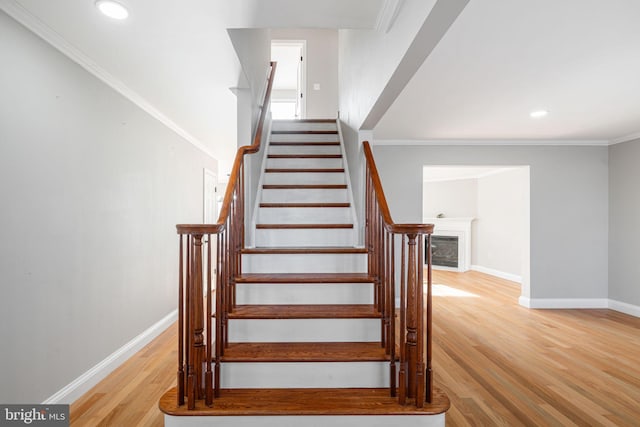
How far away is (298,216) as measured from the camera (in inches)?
136

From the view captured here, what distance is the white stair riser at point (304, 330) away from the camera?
88.7 inches

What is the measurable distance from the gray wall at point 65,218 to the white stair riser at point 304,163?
131cm

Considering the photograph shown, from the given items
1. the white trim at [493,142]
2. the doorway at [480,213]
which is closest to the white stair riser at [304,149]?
the white trim at [493,142]

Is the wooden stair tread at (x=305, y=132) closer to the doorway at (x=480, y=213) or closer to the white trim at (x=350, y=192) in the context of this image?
the white trim at (x=350, y=192)

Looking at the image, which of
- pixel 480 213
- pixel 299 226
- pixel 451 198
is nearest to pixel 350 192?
pixel 299 226

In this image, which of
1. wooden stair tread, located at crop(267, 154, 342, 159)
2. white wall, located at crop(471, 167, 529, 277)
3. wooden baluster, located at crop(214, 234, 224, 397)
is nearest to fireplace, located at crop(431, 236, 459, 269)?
white wall, located at crop(471, 167, 529, 277)

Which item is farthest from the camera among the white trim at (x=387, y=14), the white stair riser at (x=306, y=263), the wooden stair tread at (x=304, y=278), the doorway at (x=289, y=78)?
the doorway at (x=289, y=78)

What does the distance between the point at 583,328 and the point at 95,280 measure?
16.3ft

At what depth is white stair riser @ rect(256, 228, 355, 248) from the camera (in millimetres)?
3225

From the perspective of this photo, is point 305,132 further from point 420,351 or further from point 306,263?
point 420,351

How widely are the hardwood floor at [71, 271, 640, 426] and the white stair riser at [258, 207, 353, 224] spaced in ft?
4.94

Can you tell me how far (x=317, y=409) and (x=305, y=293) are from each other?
85cm

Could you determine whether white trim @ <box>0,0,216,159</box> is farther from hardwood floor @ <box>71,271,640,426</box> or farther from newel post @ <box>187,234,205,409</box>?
hardwood floor @ <box>71,271,640,426</box>

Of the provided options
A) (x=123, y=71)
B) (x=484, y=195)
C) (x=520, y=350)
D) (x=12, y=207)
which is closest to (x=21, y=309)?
(x=12, y=207)
